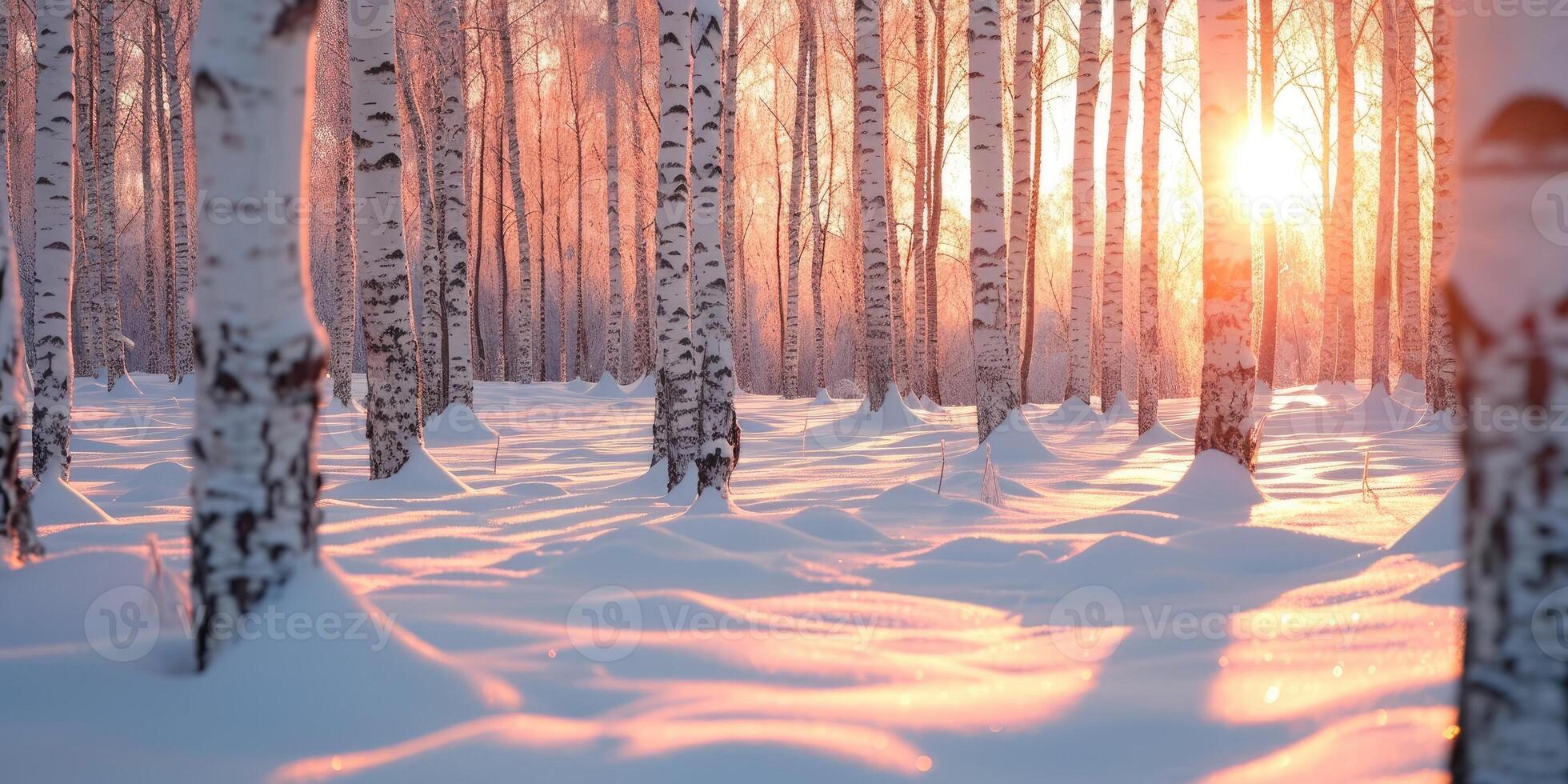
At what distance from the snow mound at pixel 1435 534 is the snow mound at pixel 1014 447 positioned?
11.2 feet

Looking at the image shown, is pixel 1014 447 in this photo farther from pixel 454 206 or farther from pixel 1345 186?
pixel 1345 186

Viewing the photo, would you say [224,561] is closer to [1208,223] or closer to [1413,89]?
[1208,223]

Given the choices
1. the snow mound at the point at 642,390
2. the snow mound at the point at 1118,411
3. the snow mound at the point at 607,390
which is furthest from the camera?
the snow mound at the point at 642,390

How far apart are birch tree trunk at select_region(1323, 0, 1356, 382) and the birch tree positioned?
1103cm

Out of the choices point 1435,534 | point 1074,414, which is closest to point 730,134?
point 1074,414

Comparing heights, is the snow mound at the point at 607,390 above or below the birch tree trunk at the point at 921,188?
below

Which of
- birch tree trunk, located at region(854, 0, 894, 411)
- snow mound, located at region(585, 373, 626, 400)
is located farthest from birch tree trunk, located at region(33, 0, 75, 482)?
snow mound, located at region(585, 373, 626, 400)

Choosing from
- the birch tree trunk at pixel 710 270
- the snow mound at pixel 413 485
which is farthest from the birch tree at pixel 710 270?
the snow mound at pixel 413 485

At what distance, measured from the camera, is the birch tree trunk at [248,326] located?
181cm

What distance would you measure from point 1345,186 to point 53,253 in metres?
14.4

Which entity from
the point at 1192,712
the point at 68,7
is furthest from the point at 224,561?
the point at 68,7

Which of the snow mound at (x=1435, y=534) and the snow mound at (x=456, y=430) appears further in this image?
the snow mound at (x=456, y=430)

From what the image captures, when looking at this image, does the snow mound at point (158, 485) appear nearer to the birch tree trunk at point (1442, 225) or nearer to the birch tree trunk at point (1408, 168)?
the birch tree trunk at point (1442, 225)

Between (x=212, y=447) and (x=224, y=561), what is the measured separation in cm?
24
